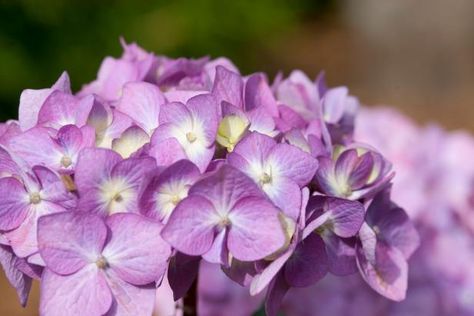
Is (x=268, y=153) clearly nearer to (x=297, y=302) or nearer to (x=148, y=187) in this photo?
(x=148, y=187)

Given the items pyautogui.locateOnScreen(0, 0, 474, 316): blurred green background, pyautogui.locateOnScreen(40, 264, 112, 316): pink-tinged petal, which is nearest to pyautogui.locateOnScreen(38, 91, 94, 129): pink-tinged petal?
pyautogui.locateOnScreen(40, 264, 112, 316): pink-tinged petal

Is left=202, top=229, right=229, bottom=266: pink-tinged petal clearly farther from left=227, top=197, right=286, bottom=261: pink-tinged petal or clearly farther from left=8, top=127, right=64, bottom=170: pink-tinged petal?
left=8, top=127, right=64, bottom=170: pink-tinged petal

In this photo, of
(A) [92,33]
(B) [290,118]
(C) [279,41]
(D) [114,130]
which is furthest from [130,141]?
(C) [279,41]

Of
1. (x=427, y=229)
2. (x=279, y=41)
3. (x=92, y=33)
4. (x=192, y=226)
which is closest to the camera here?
(x=192, y=226)

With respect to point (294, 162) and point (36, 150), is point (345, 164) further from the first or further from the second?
point (36, 150)

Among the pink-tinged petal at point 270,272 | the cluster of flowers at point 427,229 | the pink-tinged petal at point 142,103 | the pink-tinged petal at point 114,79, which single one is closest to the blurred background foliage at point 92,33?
the cluster of flowers at point 427,229

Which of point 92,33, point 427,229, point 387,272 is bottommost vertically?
point 92,33

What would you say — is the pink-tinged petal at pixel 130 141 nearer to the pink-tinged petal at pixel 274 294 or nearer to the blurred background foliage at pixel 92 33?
the pink-tinged petal at pixel 274 294
